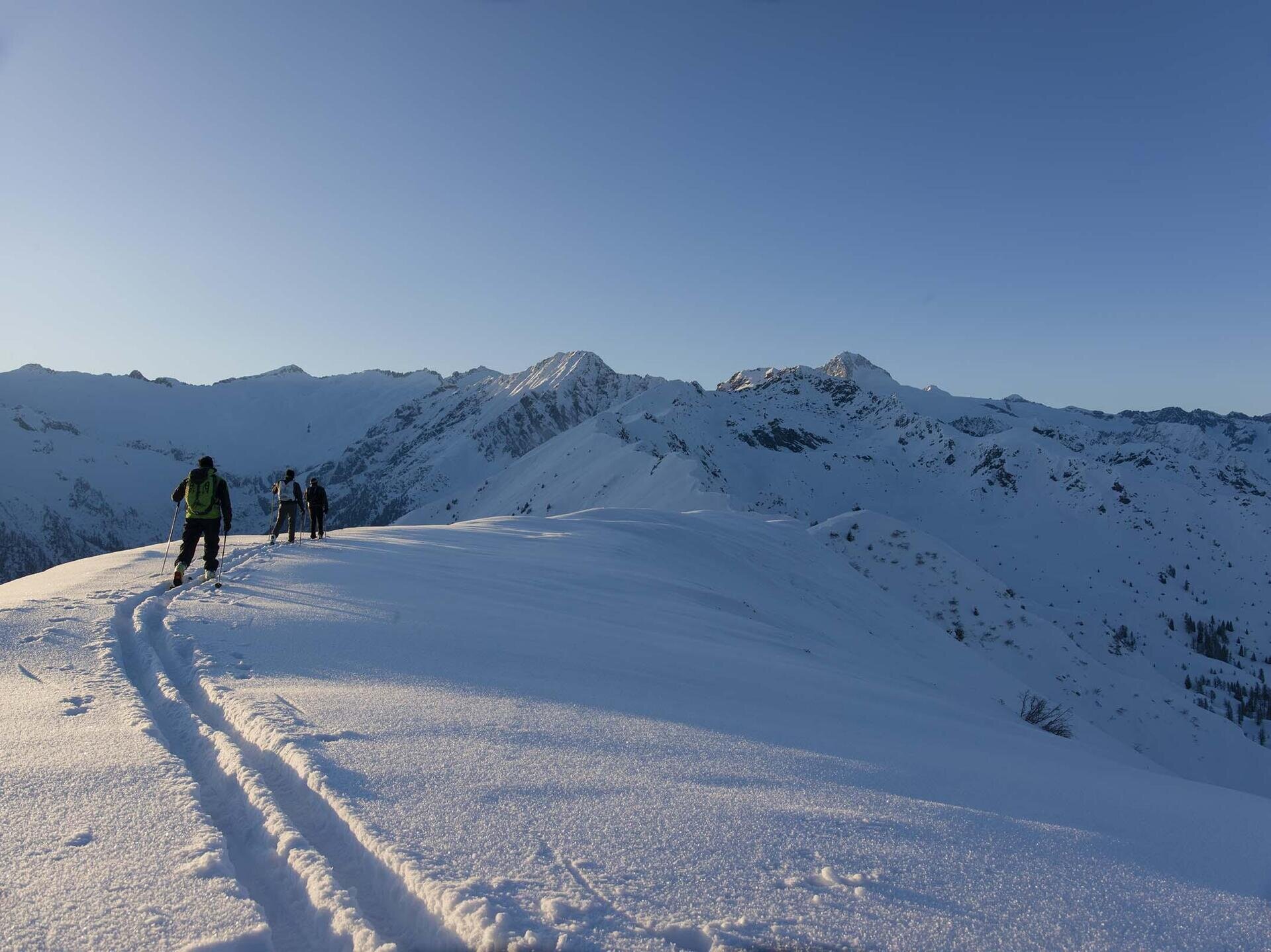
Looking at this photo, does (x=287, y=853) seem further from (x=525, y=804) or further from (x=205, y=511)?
(x=205, y=511)

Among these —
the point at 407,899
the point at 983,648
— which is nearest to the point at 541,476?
the point at 983,648

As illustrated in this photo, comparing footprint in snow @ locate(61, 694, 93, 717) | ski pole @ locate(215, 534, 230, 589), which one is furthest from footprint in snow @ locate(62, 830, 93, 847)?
ski pole @ locate(215, 534, 230, 589)

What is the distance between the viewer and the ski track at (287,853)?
289cm

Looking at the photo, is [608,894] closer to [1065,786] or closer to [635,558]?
[1065,786]

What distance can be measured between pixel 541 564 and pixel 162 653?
27.8ft

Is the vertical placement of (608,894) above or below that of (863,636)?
above

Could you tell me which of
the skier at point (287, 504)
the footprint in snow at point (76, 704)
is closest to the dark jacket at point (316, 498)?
the skier at point (287, 504)

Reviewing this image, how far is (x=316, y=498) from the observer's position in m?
18.9

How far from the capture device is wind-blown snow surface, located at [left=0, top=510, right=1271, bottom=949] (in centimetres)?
287

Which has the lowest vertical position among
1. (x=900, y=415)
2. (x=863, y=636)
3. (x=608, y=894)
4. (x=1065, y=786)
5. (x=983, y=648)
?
(x=983, y=648)

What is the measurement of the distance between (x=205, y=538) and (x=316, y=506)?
7.07m

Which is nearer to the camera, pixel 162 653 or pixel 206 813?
pixel 206 813

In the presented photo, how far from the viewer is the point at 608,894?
290 centimetres

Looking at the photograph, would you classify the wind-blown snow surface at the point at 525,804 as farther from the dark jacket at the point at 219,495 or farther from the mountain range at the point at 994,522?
the mountain range at the point at 994,522
